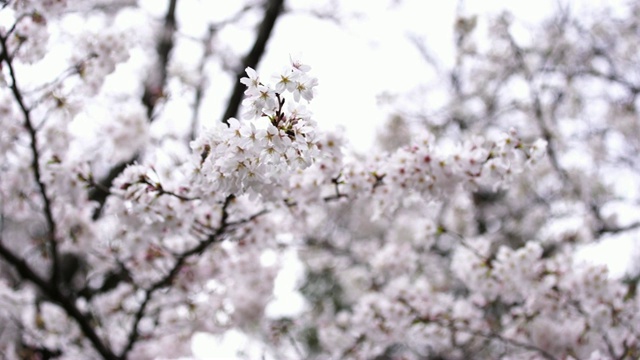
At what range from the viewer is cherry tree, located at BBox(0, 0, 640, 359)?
2512 millimetres

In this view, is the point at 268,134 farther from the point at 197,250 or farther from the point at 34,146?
the point at 34,146

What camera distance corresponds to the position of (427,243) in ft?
12.5

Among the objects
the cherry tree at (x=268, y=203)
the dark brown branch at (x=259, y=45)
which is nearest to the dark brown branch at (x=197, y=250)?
the cherry tree at (x=268, y=203)

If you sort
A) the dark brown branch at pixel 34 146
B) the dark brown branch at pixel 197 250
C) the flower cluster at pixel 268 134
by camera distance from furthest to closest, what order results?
the dark brown branch at pixel 34 146 → the dark brown branch at pixel 197 250 → the flower cluster at pixel 268 134

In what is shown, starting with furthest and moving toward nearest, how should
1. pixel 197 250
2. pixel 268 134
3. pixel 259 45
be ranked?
pixel 259 45 < pixel 197 250 < pixel 268 134

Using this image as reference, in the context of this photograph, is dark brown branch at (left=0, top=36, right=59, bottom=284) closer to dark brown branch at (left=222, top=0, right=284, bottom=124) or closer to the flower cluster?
the flower cluster

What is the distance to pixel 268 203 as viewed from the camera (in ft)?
9.22

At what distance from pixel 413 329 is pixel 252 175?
248 cm

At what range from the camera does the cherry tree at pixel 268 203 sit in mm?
2512

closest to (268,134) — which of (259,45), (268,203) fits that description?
(268,203)

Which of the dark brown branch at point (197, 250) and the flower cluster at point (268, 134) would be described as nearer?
the flower cluster at point (268, 134)

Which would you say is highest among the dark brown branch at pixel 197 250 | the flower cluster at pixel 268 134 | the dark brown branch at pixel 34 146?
the dark brown branch at pixel 34 146

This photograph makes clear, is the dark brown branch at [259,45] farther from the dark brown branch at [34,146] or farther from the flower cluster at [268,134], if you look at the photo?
the flower cluster at [268,134]

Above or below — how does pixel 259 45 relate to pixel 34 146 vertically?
above
